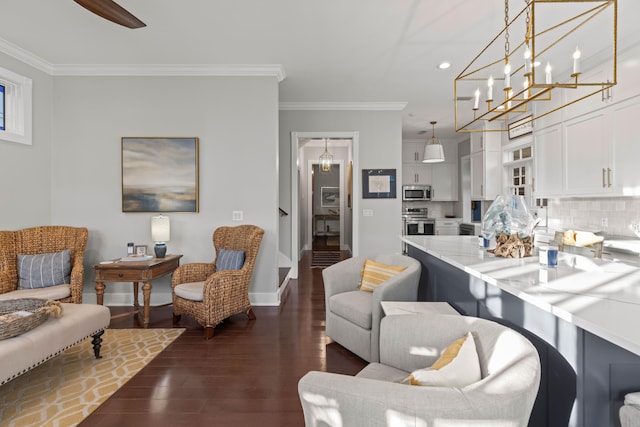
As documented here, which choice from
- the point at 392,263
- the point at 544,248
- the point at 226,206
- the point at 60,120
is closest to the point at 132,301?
the point at 226,206

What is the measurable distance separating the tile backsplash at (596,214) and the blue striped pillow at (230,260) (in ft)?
13.6

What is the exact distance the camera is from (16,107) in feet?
12.0

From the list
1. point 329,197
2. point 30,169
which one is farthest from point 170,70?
point 329,197

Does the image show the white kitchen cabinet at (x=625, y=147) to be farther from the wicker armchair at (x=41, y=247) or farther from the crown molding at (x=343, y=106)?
the wicker armchair at (x=41, y=247)

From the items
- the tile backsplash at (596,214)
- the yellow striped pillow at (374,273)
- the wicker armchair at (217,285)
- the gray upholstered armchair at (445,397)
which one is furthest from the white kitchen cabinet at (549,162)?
the gray upholstered armchair at (445,397)

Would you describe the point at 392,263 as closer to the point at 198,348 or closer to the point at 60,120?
the point at 198,348

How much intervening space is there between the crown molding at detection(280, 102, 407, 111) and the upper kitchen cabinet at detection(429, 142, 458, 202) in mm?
3086

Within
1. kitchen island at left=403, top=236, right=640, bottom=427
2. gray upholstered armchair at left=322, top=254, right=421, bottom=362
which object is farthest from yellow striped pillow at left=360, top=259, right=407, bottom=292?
kitchen island at left=403, top=236, right=640, bottom=427

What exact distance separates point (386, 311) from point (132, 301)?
3.31 metres

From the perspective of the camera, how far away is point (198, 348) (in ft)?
9.58

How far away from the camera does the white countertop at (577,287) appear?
1.08 meters

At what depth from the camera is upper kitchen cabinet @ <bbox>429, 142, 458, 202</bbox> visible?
26.6ft

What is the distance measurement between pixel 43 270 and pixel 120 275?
0.69 metres

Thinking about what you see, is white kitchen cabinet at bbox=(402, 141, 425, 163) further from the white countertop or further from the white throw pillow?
the white throw pillow
